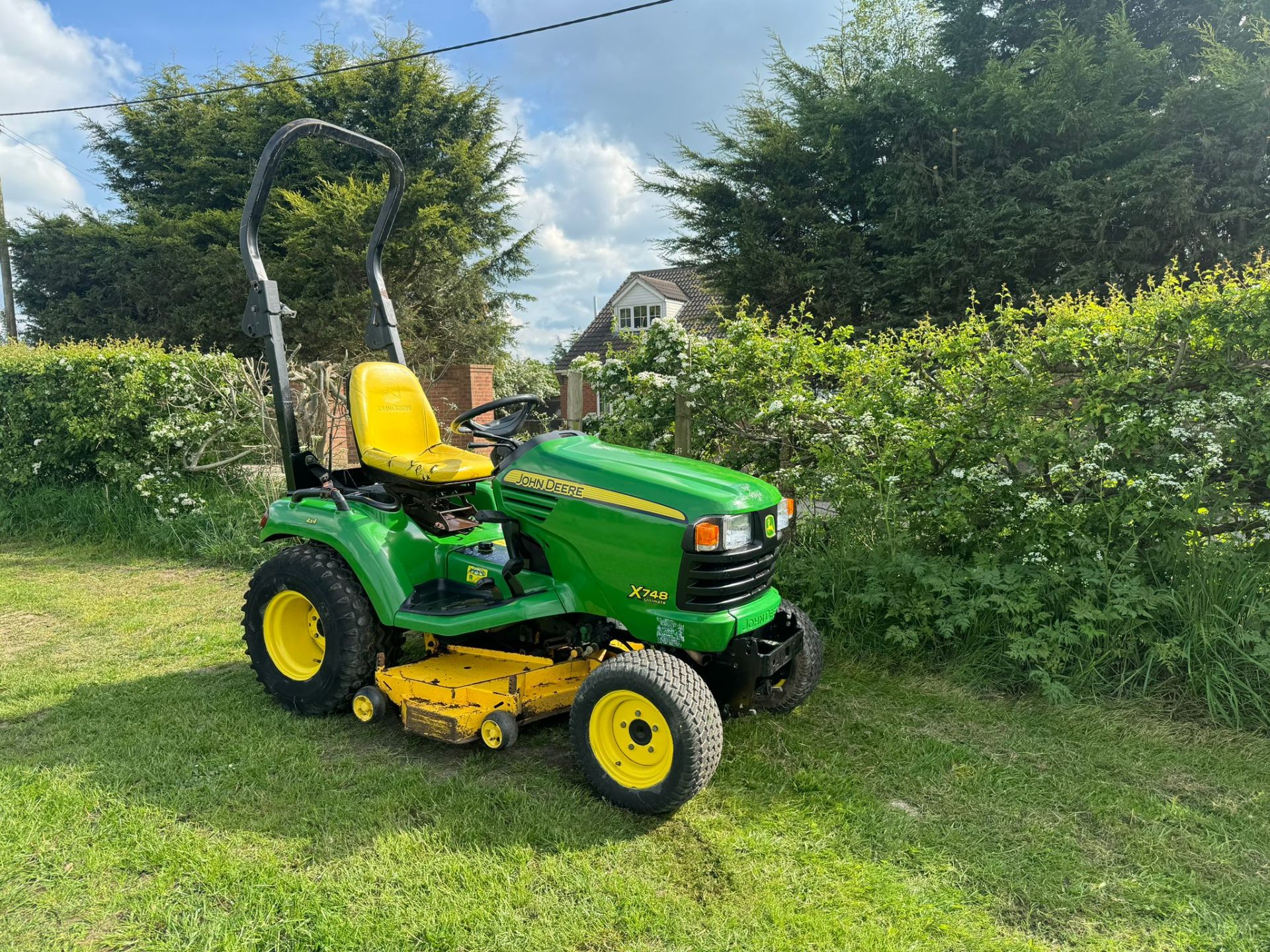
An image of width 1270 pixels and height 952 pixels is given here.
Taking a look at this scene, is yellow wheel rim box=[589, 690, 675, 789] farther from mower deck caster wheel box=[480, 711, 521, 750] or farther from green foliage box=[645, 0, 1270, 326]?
green foliage box=[645, 0, 1270, 326]

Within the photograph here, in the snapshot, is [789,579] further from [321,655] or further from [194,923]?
[194,923]

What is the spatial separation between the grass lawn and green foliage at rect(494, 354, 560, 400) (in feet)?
55.1

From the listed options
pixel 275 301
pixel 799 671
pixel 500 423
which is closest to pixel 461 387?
pixel 275 301

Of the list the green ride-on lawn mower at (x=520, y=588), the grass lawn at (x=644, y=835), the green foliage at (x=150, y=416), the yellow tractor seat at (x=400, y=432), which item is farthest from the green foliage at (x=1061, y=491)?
the green foliage at (x=150, y=416)

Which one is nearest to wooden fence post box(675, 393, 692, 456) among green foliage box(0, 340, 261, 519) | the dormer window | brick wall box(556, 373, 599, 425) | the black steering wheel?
brick wall box(556, 373, 599, 425)

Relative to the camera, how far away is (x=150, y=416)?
315 inches

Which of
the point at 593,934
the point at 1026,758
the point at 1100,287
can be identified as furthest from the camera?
the point at 1100,287

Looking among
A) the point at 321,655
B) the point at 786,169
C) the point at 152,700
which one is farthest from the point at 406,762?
the point at 786,169

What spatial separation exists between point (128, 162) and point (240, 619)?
61.2 feet

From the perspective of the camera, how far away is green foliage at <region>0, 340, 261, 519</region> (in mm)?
7859

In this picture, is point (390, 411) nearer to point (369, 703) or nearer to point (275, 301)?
point (275, 301)

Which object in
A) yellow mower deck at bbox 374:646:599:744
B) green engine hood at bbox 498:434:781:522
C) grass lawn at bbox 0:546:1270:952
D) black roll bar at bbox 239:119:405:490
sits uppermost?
black roll bar at bbox 239:119:405:490

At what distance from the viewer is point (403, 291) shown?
17.2 m

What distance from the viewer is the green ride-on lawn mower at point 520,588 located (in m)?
2.89
